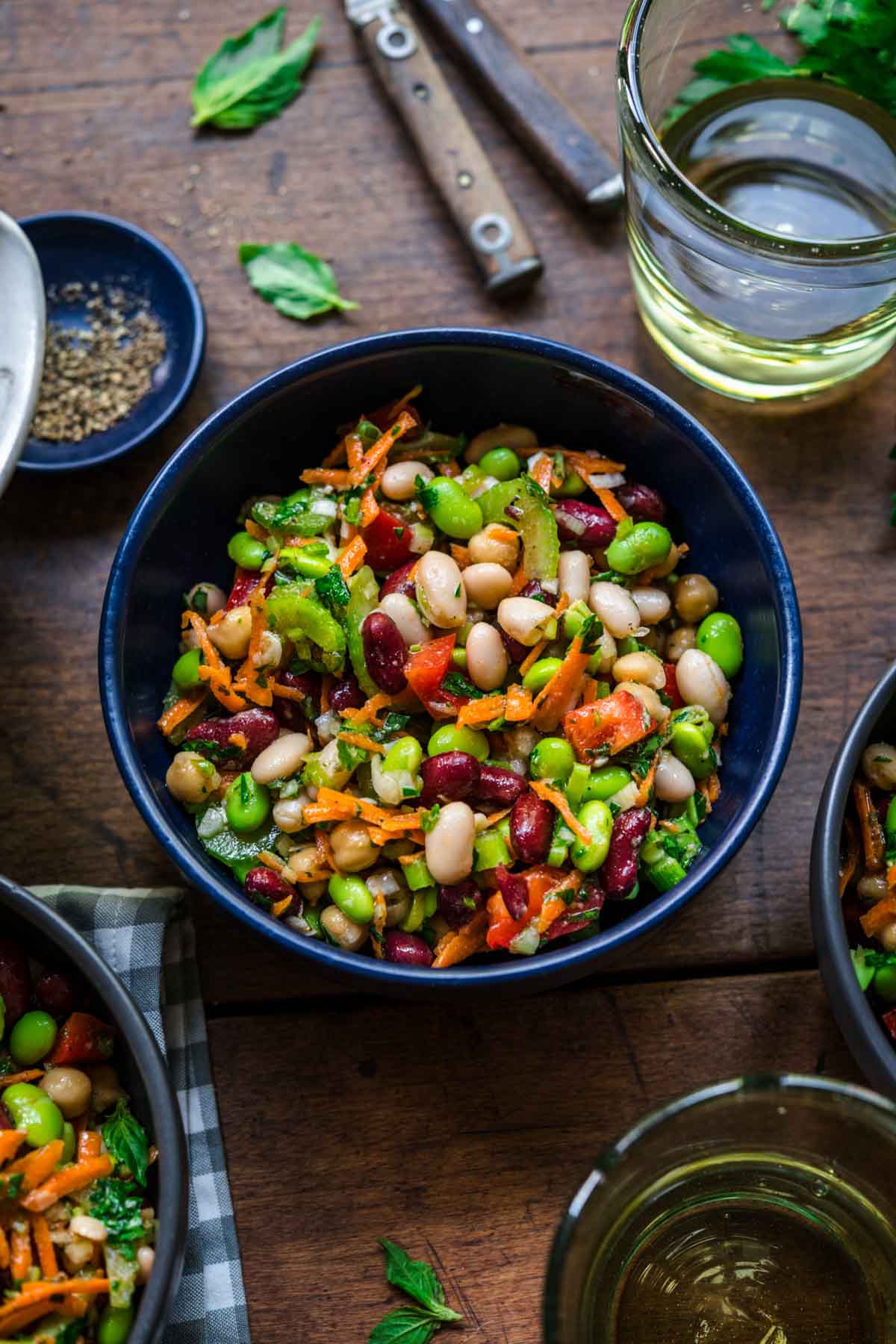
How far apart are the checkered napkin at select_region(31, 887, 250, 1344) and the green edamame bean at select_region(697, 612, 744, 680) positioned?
32.7 inches

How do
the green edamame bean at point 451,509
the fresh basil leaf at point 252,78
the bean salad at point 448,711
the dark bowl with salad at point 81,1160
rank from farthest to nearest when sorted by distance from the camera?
1. the fresh basil leaf at point 252,78
2. the green edamame bean at point 451,509
3. the bean salad at point 448,711
4. the dark bowl with salad at point 81,1160

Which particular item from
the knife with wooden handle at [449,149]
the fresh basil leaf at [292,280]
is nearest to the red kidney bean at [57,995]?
the fresh basil leaf at [292,280]

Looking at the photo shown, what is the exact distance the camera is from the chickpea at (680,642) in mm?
1755

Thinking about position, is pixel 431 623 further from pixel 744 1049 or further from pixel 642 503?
pixel 744 1049

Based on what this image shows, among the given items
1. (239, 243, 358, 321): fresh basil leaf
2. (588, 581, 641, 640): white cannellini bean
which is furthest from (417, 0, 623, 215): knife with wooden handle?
(588, 581, 641, 640): white cannellini bean

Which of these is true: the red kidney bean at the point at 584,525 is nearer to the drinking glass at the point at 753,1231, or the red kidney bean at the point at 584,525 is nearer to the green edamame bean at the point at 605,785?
the green edamame bean at the point at 605,785

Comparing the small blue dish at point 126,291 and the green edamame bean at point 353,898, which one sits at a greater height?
the small blue dish at point 126,291

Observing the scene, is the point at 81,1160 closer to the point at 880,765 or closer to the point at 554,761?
the point at 554,761

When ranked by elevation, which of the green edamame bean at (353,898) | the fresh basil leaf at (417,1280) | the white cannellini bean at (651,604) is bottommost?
the fresh basil leaf at (417,1280)

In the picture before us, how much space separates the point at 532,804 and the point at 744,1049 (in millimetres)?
579

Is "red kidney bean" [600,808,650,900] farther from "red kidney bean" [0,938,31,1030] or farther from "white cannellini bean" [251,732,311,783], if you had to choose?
"red kidney bean" [0,938,31,1030]

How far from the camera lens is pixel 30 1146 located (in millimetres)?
1545

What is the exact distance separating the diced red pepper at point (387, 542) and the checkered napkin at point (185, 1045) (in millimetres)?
564

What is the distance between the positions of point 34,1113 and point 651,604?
40.4 inches
